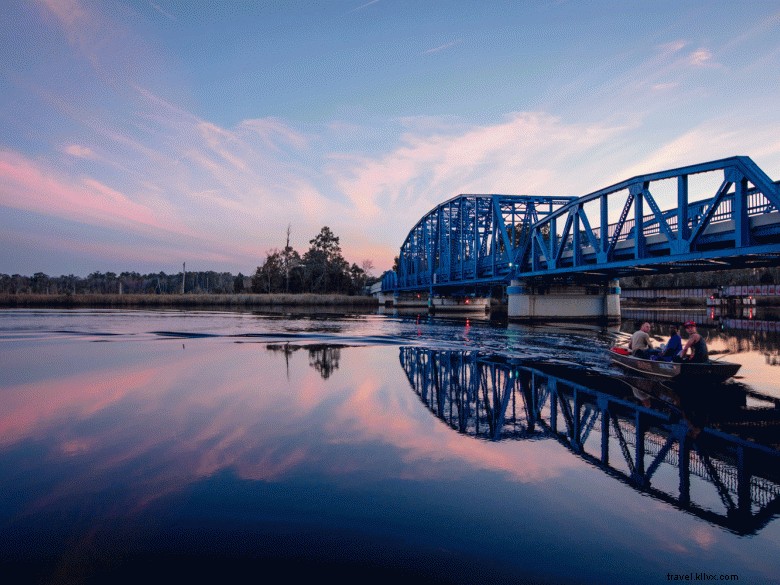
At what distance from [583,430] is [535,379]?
7.12m

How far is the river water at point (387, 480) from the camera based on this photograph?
234 inches

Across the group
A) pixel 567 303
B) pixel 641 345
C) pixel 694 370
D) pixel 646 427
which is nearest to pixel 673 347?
pixel 694 370

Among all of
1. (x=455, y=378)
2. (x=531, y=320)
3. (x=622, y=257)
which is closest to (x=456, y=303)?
(x=531, y=320)

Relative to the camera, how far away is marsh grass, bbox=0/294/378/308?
326 feet

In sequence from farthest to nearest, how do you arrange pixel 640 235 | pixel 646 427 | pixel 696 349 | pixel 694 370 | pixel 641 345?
pixel 640 235, pixel 641 345, pixel 696 349, pixel 694 370, pixel 646 427

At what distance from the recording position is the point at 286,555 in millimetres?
6047

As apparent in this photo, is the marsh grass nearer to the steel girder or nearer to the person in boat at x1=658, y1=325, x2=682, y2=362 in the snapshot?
the steel girder

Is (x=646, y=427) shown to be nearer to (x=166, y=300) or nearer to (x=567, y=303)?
(x=567, y=303)

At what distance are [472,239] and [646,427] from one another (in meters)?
82.0

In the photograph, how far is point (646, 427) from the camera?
12055 millimetres

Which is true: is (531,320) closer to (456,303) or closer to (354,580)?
(456,303)

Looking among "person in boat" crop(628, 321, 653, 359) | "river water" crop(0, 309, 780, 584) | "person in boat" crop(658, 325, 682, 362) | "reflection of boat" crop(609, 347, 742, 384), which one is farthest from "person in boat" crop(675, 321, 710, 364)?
"person in boat" crop(628, 321, 653, 359)

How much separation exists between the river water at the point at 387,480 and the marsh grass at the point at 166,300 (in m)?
96.6

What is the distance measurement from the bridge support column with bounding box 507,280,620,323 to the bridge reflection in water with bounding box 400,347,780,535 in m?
42.9
